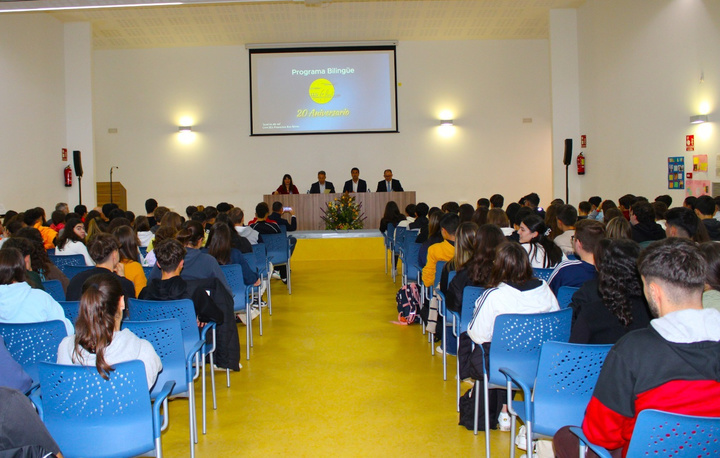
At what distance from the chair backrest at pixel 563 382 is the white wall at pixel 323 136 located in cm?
1154

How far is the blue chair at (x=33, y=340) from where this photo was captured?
2.81m

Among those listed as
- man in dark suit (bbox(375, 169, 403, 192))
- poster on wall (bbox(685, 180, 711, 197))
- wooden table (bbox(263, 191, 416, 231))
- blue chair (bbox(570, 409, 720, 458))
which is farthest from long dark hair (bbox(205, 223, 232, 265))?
man in dark suit (bbox(375, 169, 403, 192))

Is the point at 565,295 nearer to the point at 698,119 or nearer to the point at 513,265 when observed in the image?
the point at 513,265

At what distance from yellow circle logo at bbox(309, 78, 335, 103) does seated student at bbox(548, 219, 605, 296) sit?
10.5 metres

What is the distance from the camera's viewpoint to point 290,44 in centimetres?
1358

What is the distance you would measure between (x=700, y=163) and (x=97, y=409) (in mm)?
8810

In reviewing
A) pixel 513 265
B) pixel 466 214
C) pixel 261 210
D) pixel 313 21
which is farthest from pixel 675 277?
pixel 313 21

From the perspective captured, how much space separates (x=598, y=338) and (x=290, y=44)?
39.6 ft

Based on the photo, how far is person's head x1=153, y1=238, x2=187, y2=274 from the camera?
11.8 feet

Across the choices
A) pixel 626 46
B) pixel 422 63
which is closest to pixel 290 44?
pixel 422 63

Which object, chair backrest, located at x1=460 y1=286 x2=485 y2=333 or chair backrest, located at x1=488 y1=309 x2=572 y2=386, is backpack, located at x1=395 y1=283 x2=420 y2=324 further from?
chair backrest, located at x1=488 y1=309 x2=572 y2=386

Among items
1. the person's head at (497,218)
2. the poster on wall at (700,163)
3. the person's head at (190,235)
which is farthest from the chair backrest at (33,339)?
the poster on wall at (700,163)

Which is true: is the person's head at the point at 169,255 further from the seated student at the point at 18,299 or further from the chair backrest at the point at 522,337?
the chair backrest at the point at 522,337

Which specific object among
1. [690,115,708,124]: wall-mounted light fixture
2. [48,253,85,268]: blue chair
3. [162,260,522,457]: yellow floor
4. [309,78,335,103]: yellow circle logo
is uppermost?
[309,78,335,103]: yellow circle logo
